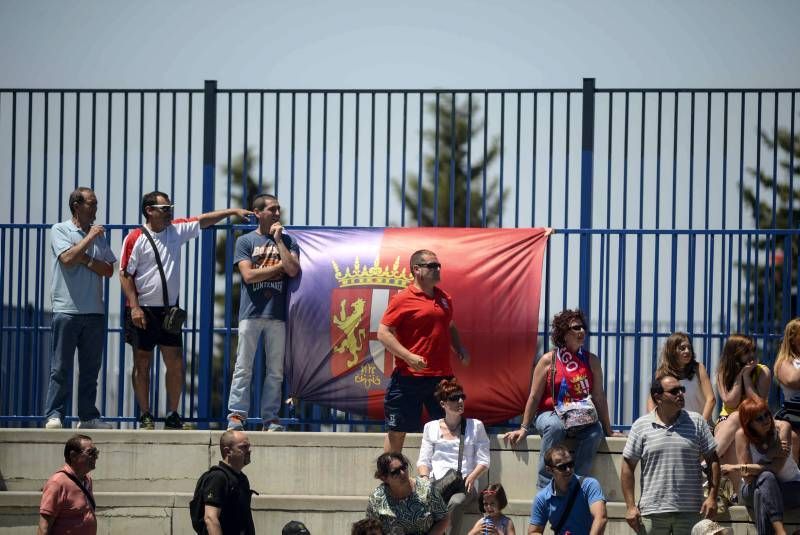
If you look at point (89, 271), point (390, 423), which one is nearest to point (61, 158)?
point (89, 271)

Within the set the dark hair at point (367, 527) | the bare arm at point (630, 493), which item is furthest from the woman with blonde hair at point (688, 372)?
the dark hair at point (367, 527)

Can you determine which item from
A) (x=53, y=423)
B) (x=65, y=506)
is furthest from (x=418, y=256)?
(x=53, y=423)

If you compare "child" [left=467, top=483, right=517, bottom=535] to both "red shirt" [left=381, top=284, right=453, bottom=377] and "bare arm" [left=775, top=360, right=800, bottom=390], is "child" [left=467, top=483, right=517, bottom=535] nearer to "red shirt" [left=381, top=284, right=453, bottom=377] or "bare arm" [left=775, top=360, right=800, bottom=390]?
"red shirt" [left=381, top=284, right=453, bottom=377]

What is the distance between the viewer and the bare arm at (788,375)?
1048cm

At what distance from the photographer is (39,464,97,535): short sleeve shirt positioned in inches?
380

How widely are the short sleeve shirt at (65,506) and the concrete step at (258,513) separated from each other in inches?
44.9

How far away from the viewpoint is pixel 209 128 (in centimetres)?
1245

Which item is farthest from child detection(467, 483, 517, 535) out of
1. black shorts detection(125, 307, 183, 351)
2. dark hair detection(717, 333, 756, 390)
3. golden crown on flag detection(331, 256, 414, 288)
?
black shorts detection(125, 307, 183, 351)

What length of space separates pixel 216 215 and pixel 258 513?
8.48 ft

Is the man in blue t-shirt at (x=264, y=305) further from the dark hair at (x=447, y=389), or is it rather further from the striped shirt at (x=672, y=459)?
the striped shirt at (x=672, y=459)

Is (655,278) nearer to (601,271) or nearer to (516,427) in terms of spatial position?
(601,271)

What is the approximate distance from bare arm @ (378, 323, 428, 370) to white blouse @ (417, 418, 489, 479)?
47 cm

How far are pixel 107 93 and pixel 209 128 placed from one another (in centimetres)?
102

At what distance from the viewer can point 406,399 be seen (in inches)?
425
